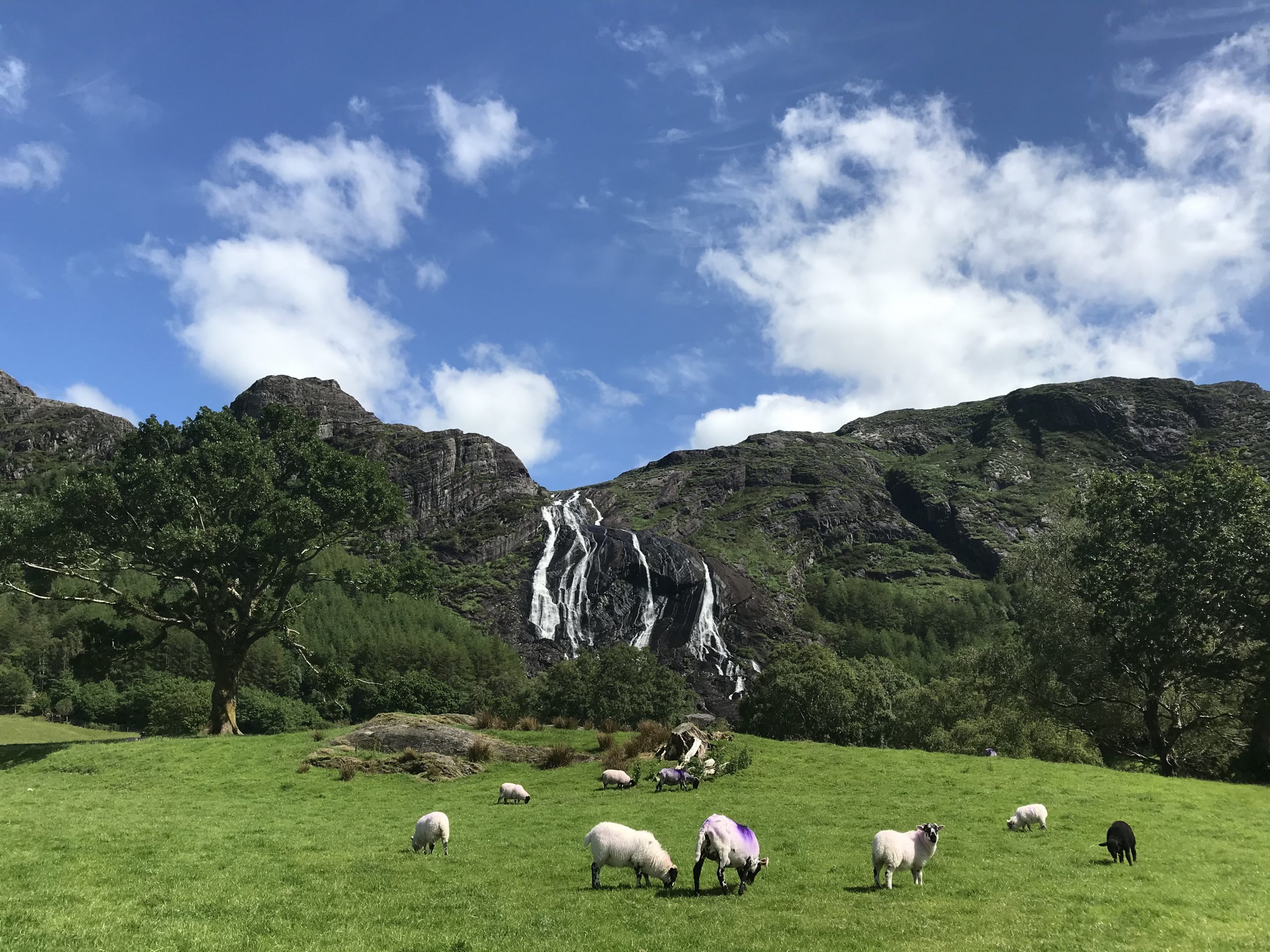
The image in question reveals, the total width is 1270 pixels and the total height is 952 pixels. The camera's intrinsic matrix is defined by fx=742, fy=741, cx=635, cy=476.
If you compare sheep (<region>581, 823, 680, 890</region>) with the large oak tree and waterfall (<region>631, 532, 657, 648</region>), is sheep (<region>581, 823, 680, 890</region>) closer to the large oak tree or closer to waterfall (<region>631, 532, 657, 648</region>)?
the large oak tree

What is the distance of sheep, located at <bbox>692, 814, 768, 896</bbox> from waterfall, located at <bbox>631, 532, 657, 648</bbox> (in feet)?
470

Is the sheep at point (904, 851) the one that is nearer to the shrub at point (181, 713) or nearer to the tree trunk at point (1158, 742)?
the tree trunk at point (1158, 742)

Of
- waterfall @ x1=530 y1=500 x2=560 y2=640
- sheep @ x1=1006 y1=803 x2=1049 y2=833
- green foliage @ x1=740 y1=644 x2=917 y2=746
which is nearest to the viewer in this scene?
sheep @ x1=1006 y1=803 x2=1049 y2=833

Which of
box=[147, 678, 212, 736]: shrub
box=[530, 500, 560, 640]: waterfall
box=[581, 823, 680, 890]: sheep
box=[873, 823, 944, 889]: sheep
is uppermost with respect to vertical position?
box=[530, 500, 560, 640]: waterfall

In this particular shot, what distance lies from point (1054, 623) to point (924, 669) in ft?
400

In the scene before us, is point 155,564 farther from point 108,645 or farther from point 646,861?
point 646,861

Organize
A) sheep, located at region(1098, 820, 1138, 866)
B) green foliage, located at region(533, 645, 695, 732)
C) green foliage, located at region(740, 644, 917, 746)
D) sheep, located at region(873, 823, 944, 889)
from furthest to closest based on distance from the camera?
green foliage, located at region(533, 645, 695, 732) < green foliage, located at region(740, 644, 917, 746) < sheep, located at region(1098, 820, 1138, 866) < sheep, located at region(873, 823, 944, 889)

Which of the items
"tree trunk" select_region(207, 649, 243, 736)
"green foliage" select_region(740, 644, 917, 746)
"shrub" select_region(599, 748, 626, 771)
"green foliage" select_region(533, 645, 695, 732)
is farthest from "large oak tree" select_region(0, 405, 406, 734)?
"green foliage" select_region(533, 645, 695, 732)

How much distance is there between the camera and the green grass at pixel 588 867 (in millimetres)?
12000

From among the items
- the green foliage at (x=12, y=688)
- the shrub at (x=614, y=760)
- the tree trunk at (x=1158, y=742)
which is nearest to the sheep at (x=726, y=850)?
the shrub at (x=614, y=760)

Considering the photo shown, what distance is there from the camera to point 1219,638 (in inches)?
1726

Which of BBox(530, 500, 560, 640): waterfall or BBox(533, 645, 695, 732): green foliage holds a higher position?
BBox(530, 500, 560, 640): waterfall

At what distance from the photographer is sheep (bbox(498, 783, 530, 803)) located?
28859mm

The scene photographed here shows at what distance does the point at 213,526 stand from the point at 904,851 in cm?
4191
